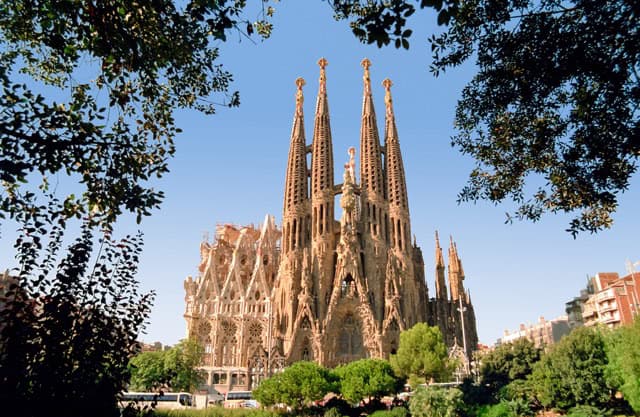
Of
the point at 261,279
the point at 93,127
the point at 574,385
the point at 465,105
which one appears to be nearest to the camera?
the point at 93,127

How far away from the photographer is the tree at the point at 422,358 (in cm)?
3073

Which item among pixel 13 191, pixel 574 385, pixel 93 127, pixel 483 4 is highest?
pixel 483 4

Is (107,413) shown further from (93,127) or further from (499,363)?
(499,363)

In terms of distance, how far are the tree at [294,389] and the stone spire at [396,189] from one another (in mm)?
23006

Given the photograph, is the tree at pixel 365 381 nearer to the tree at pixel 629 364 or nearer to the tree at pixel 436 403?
the tree at pixel 436 403

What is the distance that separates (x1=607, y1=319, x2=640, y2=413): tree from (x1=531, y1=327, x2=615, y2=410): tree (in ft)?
3.02

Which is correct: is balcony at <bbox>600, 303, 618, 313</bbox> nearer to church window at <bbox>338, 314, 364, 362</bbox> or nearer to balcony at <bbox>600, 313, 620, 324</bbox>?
balcony at <bbox>600, 313, 620, 324</bbox>

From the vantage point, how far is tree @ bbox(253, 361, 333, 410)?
2283 cm

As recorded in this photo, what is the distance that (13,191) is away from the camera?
574 centimetres

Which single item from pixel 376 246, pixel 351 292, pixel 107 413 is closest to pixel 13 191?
pixel 107 413

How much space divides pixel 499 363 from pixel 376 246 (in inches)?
763

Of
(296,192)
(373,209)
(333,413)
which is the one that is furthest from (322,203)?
(333,413)

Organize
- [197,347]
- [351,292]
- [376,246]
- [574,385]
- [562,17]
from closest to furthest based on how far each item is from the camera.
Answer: [562,17] < [574,385] < [197,347] < [351,292] < [376,246]

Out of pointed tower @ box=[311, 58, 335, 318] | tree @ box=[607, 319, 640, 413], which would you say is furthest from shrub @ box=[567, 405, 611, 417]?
pointed tower @ box=[311, 58, 335, 318]
